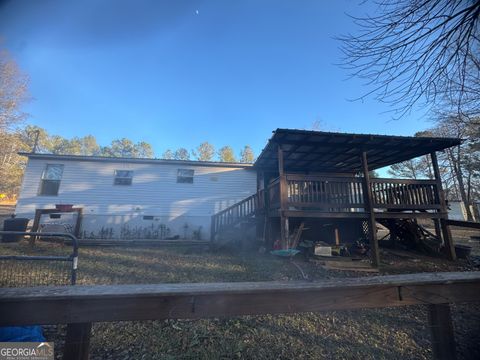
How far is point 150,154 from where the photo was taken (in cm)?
5144

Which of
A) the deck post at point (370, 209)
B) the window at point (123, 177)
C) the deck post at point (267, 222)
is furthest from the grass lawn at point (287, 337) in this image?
the window at point (123, 177)

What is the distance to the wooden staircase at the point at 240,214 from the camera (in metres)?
9.30

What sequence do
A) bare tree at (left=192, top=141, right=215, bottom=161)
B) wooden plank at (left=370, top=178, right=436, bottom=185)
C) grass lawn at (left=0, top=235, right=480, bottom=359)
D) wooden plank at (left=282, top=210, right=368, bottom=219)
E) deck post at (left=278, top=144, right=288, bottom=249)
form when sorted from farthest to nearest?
bare tree at (left=192, top=141, right=215, bottom=161) < wooden plank at (left=370, top=178, right=436, bottom=185) < wooden plank at (left=282, top=210, right=368, bottom=219) < deck post at (left=278, top=144, right=288, bottom=249) < grass lawn at (left=0, top=235, right=480, bottom=359)

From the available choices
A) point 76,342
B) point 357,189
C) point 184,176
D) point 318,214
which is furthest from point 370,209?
point 184,176

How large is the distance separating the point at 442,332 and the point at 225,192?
11224mm

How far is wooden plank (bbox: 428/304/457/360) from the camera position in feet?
4.62

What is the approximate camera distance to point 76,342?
1.13 metres

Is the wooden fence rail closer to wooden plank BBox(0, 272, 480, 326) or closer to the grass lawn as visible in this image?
wooden plank BBox(0, 272, 480, 326)

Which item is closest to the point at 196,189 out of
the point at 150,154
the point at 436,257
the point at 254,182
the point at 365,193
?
the point at 254,182

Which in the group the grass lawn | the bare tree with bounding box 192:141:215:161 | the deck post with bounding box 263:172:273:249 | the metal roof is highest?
the bare tree with bounding box 192:141:215:161

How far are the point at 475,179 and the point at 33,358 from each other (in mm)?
35494

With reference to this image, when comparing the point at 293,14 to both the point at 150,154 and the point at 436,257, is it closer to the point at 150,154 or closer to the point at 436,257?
the point at 436,257

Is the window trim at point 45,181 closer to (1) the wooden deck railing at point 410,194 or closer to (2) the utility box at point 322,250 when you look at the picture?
(2) the utility box at point 322,250

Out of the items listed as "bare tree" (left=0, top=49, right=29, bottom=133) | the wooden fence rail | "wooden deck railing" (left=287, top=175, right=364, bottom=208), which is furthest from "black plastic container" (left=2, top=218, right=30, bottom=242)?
the wooden fence rail
